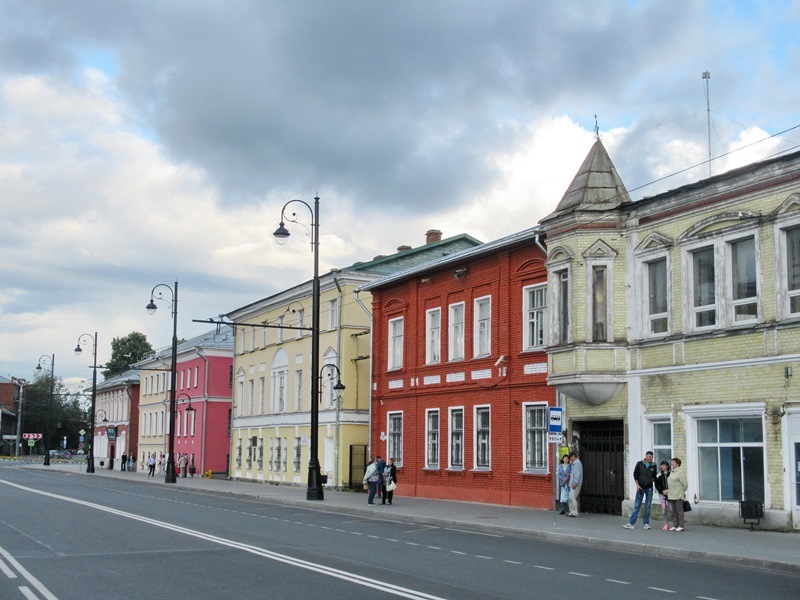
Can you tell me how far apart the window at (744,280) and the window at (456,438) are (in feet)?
42.0

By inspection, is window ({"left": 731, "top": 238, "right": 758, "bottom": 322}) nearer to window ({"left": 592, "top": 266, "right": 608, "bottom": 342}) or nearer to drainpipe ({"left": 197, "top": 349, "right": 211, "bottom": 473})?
window ({"left": 592, "top": 266, "right": 608, "bottom": 342})

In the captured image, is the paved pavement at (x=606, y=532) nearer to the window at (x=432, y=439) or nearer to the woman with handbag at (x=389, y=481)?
the woman with handbag at (x=389, y=481)

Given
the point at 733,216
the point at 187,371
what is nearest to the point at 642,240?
the point at 733,216

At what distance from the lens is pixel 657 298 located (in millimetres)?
25109

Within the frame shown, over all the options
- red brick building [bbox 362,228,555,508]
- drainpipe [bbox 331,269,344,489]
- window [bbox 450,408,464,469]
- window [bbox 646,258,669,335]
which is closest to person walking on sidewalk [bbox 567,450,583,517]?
red brick building [bbox 362,228,555,508]

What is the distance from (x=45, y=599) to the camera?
443 inches

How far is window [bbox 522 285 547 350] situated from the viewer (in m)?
29.7

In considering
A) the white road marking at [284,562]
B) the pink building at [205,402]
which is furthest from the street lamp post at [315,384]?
the pink building at [205,402]

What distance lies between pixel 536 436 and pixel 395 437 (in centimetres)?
951

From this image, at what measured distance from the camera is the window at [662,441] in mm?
24422

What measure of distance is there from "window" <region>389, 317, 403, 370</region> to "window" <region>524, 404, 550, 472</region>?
29.0 feet

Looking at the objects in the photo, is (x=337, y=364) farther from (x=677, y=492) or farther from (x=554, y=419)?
(x=677, y=492)

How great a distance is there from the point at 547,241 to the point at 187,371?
45.2 metres

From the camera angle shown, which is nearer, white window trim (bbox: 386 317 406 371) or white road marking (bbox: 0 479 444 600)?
white road marking (bbox: 0 479 444 600)
